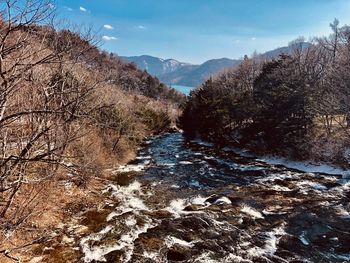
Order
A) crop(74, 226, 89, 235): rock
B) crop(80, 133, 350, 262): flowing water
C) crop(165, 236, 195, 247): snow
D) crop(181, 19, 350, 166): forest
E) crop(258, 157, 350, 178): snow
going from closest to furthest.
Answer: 1. crop(80, 133, 350, 262): flowing water
2. crop(165, 236, 195, 247): snow
3. crop(74, 226, 89, 235): rock
4. crop(258, 157, 350, 178): snow
5. crop(181, 19, 350, 166): forest

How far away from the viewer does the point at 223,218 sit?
1213cm

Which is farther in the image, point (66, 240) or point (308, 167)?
point (308, 167)

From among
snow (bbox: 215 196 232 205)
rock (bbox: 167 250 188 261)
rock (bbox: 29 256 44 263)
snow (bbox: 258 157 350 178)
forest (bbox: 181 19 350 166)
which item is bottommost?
snow (bbox: 258 157 350 178)

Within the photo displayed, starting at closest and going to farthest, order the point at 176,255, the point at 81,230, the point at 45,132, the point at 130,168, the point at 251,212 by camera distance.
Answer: the point at 45,132
the point at 176,255
the point at 81,230
the point at 251,212
the point at 130,168

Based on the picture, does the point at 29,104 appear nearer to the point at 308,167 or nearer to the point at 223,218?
the point at 223,218

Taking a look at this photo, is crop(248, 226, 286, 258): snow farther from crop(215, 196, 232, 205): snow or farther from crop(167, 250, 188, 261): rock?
crop(215, 196, 232, 205): snow

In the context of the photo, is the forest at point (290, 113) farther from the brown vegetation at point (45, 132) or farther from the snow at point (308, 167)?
the brown vegetation at point (45, 132)

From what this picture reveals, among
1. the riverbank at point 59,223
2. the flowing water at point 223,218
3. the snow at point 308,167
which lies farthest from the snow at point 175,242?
the snow at point 308,167

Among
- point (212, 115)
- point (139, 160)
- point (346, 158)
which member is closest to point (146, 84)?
point (212, 115)

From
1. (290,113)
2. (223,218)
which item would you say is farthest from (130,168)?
(290,113)

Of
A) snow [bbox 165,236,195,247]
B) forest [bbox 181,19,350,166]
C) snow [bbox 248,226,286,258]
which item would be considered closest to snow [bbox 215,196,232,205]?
snow [bbox 248,226,286,258]

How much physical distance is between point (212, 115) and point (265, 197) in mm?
20327

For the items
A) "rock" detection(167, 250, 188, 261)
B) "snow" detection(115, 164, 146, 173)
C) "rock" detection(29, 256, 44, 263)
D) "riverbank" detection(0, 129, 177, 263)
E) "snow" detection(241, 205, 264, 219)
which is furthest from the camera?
"snow" detection(115, 164, 146, 173)

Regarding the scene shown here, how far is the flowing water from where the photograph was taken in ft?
30.6
